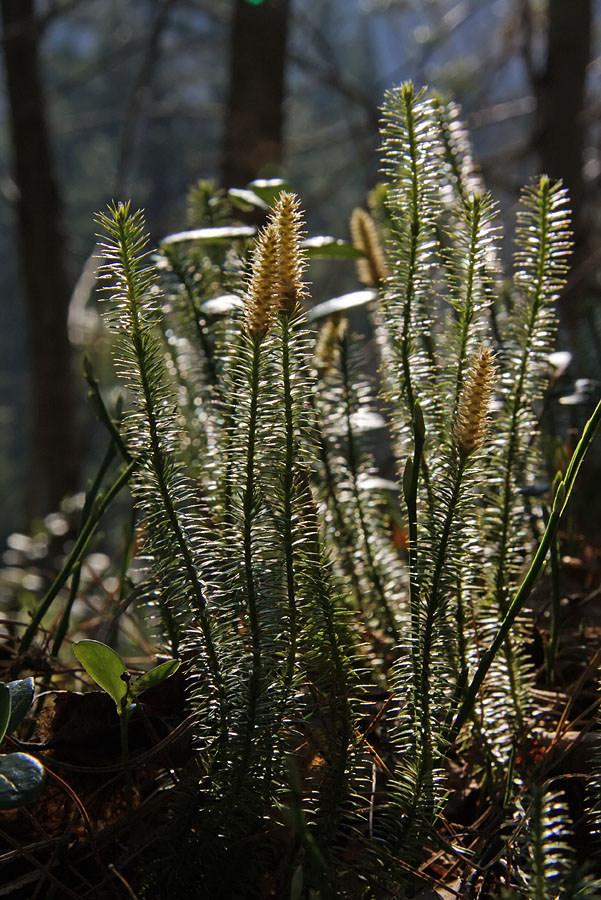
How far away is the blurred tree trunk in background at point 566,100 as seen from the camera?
6.65 feet

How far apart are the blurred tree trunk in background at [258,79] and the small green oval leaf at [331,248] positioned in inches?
53.9

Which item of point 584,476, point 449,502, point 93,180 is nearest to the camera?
point 449,502

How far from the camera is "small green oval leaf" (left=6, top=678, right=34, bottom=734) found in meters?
0.52

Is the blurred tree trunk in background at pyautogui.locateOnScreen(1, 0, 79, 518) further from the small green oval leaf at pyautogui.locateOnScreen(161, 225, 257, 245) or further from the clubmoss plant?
the clubmoss plant

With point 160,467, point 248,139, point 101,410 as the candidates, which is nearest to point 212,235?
point 101,410

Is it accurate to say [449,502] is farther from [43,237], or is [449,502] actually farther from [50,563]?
[43,237]

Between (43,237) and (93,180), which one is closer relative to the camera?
(43,237)

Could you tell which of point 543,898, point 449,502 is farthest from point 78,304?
point 543,898

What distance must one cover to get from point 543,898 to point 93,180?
2492 cm

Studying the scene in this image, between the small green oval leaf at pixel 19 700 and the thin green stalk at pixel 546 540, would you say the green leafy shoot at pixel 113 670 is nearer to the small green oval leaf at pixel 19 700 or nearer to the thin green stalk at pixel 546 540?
the small green oval leaf at pixel 19 700

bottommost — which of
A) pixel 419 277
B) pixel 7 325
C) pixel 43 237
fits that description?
pixel 419 277

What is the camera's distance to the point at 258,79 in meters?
2.20

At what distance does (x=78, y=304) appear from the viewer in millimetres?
2529

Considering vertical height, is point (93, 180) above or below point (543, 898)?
above
